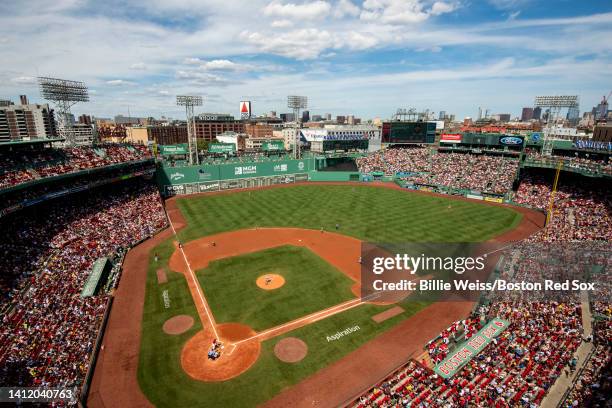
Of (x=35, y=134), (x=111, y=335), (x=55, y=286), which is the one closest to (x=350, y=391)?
(x=111, y=335)

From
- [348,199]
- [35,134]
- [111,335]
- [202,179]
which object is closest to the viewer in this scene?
[111,335]

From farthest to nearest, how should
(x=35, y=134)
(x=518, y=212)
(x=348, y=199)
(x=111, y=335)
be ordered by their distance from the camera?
(x=35, y=134) < (x=348, y=199) < (x=518, y=212) < (x=111, y=335)

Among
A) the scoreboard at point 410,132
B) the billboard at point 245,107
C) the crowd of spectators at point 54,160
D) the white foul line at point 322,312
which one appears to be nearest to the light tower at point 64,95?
the crowd of spectators at point 54,160

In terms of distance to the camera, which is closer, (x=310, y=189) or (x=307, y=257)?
(x=307, y=257)

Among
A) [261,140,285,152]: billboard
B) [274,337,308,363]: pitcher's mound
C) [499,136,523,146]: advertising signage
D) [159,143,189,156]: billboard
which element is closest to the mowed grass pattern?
[159,143,189,156]: billboard

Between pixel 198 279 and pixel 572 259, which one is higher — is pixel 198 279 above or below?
below

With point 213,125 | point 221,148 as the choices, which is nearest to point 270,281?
point 221,148

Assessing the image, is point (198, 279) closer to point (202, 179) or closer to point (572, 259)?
point (572, 259)

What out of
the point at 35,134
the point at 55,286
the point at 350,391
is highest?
the point at 35,134
